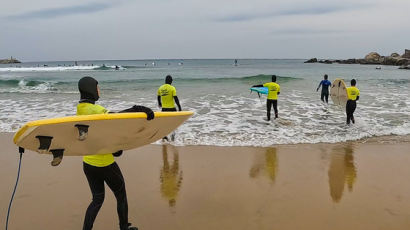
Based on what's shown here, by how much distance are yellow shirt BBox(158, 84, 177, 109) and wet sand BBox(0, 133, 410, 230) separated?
1184 millimetres

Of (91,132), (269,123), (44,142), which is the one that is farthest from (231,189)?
(269,123)

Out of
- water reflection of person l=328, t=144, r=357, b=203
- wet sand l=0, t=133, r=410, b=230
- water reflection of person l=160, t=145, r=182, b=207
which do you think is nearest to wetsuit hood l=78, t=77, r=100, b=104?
wet sand l=0, t=133, r=410, b=230

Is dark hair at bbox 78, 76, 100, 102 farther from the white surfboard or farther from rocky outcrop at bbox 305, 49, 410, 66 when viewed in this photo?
rocky outcrop at bbox 305, 49, 410, 66

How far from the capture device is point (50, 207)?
159 inches

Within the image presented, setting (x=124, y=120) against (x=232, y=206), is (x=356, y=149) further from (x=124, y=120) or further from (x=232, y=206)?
(x=124, y=120)

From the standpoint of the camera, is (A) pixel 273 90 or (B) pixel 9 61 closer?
(A) pixel 273 90

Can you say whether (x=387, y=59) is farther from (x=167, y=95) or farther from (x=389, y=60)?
(x=167, y=95)

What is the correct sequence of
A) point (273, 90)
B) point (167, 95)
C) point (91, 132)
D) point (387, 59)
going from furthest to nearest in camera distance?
1. point (387, 59)
2. point (273, 90)
3. point (167, 95)
4. point (91, 132)

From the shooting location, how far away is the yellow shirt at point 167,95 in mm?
7297

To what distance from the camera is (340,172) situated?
5.34 m

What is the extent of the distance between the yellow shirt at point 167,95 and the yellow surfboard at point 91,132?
4108 mm

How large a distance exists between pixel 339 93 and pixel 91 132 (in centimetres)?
1191

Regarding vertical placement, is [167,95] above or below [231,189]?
above

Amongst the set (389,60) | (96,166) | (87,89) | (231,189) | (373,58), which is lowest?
(231,189)
